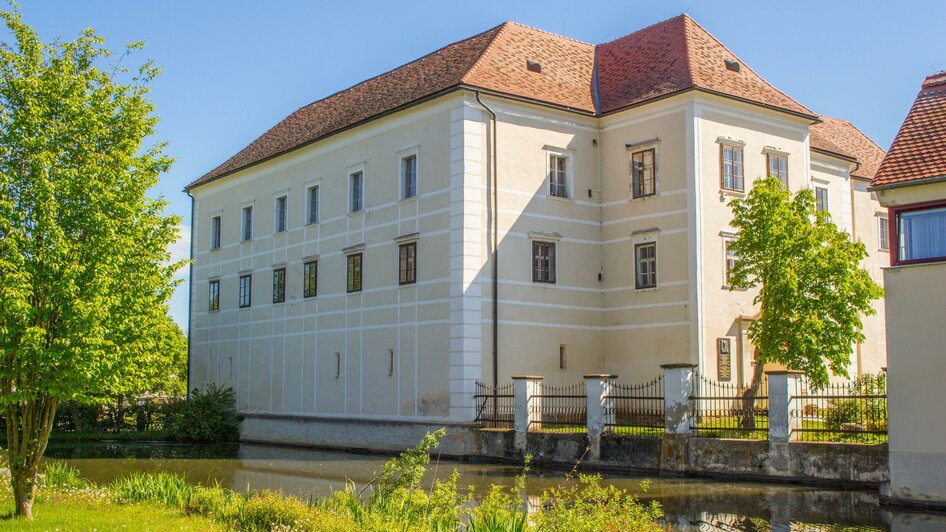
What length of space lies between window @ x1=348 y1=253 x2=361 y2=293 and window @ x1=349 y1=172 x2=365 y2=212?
1.67 metres

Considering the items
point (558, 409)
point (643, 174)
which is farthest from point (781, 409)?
point (643, 174)

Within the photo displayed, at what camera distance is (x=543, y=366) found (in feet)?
103

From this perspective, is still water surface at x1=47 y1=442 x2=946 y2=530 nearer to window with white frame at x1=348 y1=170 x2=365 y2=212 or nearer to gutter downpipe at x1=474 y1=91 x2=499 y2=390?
gutter downpipe at x1=474 y1=91 x2=499 y2=390

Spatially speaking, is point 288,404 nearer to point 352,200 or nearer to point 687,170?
point 352,200

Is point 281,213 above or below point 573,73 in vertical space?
below

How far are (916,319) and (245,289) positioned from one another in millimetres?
29912

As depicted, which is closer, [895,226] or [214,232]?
[895,226]

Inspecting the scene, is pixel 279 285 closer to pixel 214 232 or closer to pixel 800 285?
pixel 214 232

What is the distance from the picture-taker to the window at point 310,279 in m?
37.7

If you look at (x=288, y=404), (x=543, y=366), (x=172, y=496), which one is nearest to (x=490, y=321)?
(x=543, y=366)

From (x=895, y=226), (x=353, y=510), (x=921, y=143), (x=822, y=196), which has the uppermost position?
(x=822, y=196)

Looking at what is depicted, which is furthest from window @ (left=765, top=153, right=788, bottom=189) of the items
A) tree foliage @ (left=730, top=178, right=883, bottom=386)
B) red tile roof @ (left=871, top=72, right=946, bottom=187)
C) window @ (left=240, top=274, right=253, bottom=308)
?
window @ (left=240, top=274, right=253, bottom=308)

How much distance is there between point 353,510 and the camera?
13.3m

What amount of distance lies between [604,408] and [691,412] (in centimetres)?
243
